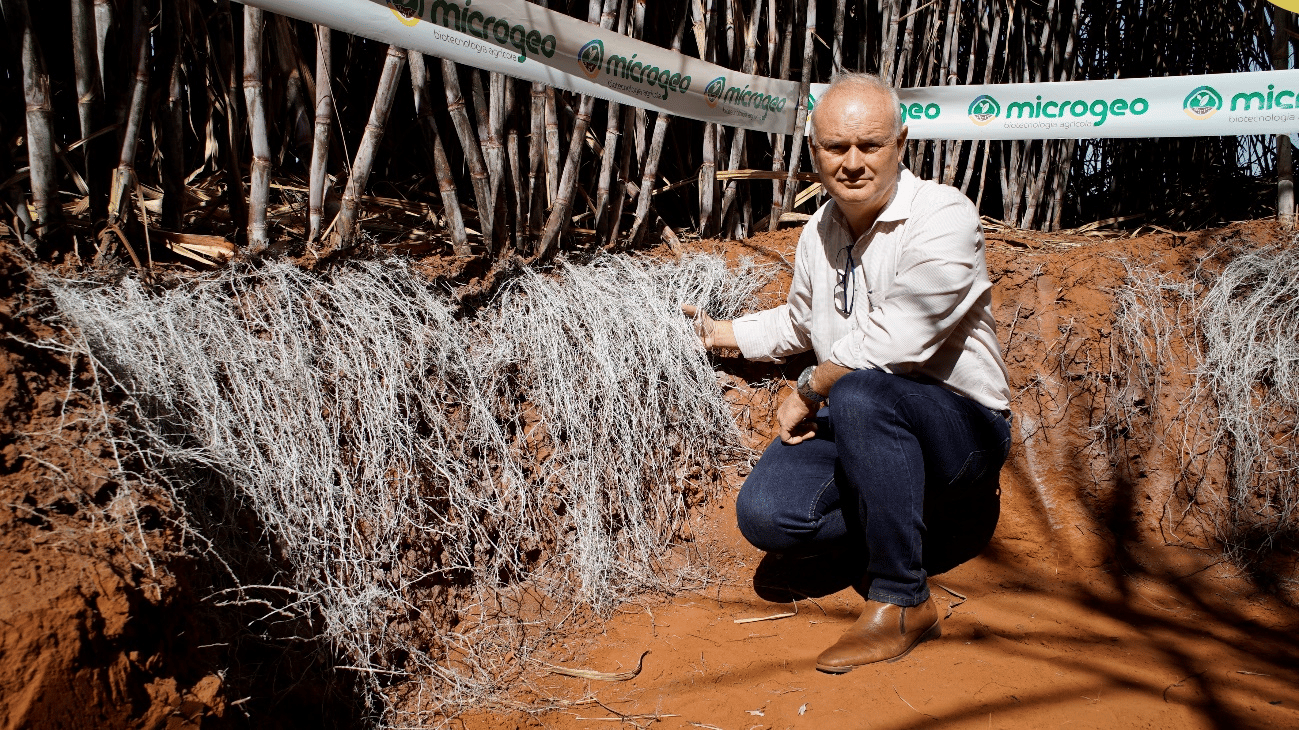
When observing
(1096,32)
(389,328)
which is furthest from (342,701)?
(1096,32)

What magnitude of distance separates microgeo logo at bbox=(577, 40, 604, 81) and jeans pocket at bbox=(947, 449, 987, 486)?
1542 mm

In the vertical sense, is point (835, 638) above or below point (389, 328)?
below

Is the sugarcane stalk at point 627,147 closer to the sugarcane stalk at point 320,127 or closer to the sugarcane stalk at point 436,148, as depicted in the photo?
the sugarcane stalk at point 436,148

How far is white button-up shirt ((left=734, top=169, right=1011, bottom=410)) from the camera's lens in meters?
1.76

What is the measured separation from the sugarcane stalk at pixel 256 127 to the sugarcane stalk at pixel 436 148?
1.33ft

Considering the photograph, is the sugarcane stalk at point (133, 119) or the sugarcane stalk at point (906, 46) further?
the sugarcane stalk at point (906, 46)

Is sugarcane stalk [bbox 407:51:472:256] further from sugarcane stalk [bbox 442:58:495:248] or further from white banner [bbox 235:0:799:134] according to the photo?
white banner [bbox 235:0:799:134]

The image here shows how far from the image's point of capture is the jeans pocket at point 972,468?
191cm

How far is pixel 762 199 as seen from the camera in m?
3.54

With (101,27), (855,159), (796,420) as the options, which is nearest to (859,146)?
(855,159)

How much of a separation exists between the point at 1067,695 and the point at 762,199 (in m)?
2.36

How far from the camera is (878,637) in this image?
179 centimetres

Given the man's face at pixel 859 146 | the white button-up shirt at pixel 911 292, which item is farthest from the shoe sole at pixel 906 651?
the man's face at pixel 859 146

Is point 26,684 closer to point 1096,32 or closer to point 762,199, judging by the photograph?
point 762,199
